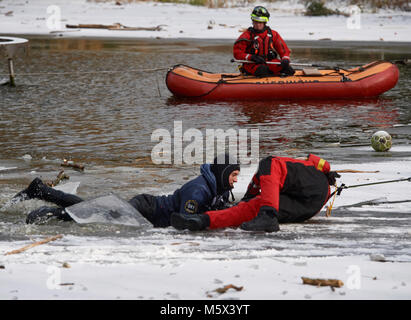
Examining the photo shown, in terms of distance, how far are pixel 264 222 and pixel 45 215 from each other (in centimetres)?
172

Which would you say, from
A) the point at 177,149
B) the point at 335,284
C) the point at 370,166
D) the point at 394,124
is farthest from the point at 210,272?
the point at 394,124

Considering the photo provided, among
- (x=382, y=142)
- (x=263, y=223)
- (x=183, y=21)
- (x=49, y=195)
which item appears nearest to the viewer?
(x=263, y=223)

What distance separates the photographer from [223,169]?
5184 millimetres

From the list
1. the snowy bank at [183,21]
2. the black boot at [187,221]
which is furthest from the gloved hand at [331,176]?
the snowy bank at [183,21]

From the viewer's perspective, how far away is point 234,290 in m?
3.62

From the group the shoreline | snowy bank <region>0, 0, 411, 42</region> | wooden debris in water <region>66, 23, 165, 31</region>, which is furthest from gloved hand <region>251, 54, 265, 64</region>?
wooden debris in water <region>66, 23, 165, 31</region>

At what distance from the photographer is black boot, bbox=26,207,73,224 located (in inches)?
207

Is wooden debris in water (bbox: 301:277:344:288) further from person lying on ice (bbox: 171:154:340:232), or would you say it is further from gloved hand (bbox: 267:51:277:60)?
gloved hand (bbox: 267:51:277:60)

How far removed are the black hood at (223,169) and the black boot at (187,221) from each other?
0.36 meters

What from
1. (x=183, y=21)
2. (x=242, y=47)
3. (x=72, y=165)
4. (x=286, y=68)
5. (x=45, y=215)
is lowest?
(x=72, y=165)

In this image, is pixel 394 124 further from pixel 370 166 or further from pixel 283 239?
pixel 283 239

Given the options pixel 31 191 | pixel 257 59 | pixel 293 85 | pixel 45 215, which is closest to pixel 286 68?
pixel 293 85

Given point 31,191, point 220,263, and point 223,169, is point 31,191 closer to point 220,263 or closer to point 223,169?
point 223,169

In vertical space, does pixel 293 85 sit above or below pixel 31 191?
above
